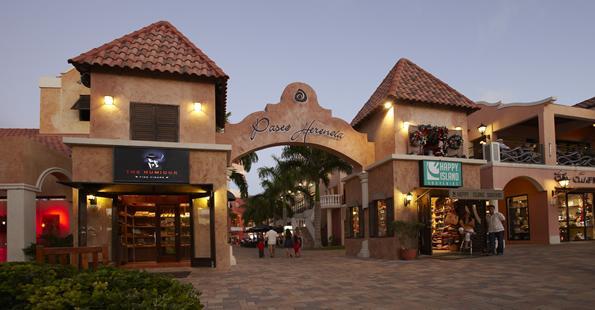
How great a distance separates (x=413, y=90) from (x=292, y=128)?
4.99 metres

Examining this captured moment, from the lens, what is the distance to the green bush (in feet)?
12.6

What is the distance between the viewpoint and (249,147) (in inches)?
711

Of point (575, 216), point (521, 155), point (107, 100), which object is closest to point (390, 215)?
point (521, 155)

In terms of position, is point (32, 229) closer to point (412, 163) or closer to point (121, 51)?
point (121, 51)

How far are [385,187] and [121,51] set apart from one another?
10.5 metres

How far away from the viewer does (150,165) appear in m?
14.2

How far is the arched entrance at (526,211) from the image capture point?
22.5 meters

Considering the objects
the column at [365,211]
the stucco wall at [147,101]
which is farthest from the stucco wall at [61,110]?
the column at [365,211]

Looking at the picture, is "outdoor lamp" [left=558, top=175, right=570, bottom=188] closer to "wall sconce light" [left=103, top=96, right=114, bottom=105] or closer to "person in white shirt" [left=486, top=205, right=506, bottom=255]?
"person in white shirt" [left=486, top=205, right=506, bottom=255]

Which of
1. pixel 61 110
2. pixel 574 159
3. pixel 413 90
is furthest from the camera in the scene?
pixel 574 159

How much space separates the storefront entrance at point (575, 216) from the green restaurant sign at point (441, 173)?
27.1 ft

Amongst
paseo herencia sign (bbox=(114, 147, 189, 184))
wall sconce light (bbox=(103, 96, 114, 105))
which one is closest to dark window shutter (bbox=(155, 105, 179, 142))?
paseo herencia sign (bbox=(114, 147, 189, 184))

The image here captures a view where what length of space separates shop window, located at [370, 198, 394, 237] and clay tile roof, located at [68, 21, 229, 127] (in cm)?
748

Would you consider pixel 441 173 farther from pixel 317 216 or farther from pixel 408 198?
pixel 317 216
